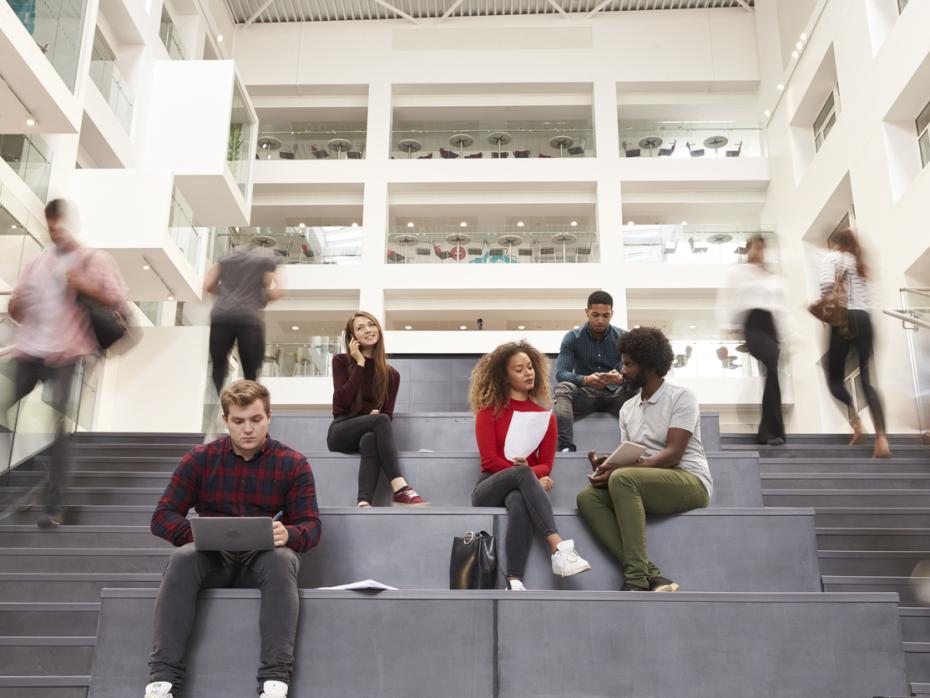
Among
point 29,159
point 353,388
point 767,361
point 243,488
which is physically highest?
point 29,159

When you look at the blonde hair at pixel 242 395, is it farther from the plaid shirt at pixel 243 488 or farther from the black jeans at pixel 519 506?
the black jeans at pixel 519 506

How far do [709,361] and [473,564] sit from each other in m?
13.1

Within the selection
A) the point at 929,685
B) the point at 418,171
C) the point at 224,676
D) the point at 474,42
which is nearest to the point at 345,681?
the point at 224,676

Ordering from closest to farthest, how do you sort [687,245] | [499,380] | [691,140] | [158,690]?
[158,690] < [499,380] < [687,245] < [691,140]

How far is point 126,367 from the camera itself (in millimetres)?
13461

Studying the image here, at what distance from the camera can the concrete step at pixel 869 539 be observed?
4695 mm

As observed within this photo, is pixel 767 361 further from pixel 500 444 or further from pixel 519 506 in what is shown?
pixel 519 506

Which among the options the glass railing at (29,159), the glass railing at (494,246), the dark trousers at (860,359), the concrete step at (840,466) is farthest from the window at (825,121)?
the glass railing at (29,159)

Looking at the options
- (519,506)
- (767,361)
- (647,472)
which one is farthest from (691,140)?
(519,506)

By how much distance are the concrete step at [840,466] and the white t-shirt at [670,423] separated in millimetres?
1578

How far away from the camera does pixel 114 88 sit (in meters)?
13.4

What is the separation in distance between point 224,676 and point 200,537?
50 cm

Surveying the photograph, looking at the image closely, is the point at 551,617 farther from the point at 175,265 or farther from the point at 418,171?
the point at 418,171

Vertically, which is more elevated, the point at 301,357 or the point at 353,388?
the point at 301,357
